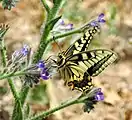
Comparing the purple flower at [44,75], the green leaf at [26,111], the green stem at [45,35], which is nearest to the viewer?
the purple flower at [44,75]

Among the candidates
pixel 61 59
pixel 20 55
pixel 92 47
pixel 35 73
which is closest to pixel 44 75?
pixel 35 73

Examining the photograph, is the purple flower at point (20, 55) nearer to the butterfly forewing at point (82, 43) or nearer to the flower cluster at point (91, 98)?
the butterfly forewing at point (82, 43)

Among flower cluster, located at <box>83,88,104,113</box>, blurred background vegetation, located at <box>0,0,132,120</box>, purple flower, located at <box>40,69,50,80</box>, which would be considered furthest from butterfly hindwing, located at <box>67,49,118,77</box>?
purple flower, located at <box>40,69,50,80</box>

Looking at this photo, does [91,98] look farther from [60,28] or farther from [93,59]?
[60,28]

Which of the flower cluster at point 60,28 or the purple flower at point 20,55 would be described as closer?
the purple flower at point 20,55

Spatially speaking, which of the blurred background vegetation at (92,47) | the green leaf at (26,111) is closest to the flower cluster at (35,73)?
the green leaf at (26,111)

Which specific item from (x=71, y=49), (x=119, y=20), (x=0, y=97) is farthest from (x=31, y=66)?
(x=119, y=20)

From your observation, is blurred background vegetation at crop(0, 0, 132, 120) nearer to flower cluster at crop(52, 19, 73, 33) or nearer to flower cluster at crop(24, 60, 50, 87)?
flower cluster at crop(52, 19, 73, 33)
